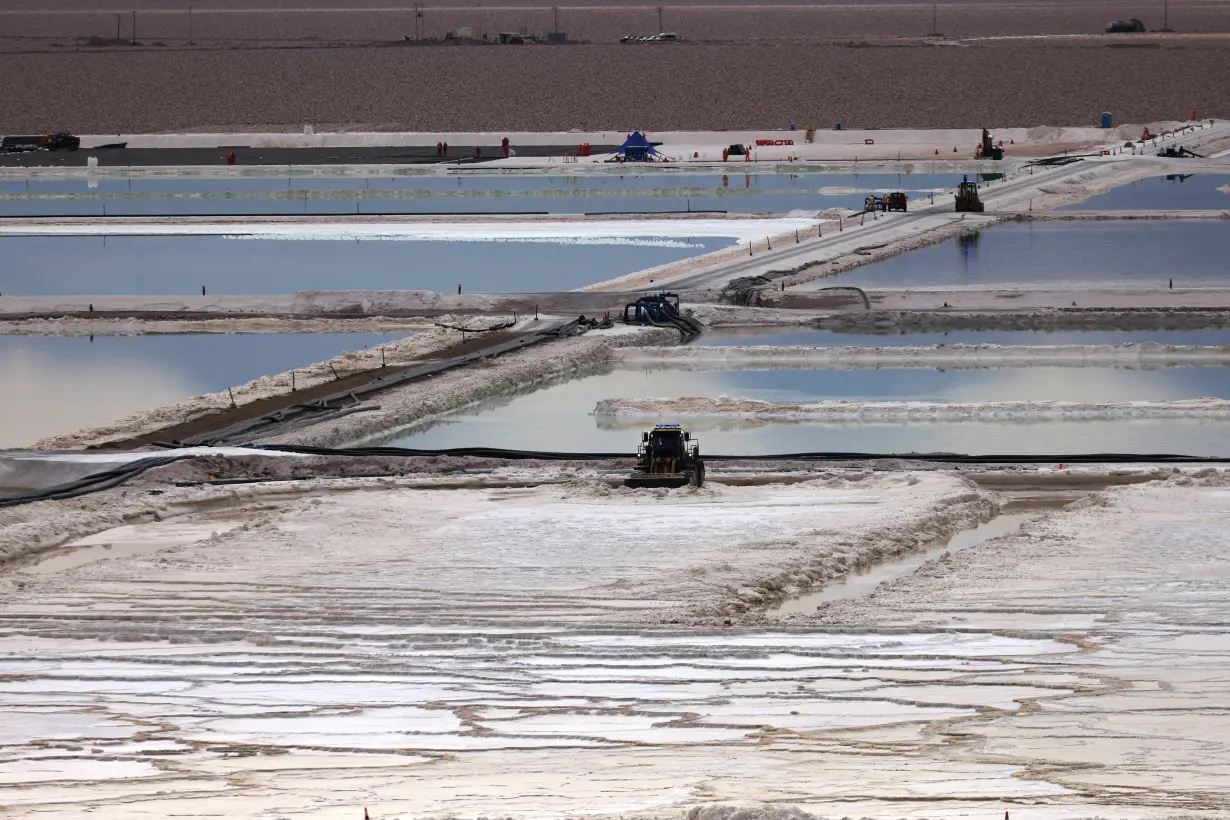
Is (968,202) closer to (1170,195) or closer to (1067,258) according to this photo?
(1067,258)

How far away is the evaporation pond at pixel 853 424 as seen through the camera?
23.4m

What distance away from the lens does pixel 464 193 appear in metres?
59.2

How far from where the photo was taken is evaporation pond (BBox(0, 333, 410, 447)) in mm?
25547

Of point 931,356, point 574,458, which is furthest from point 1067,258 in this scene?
point 574,458

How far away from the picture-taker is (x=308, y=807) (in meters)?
10.2

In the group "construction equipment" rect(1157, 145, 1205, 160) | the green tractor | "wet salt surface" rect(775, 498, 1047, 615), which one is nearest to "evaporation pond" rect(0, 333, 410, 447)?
"wet salt surface" rect(775, 498, 1047, 615)

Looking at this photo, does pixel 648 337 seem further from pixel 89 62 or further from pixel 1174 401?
pixel 89 62

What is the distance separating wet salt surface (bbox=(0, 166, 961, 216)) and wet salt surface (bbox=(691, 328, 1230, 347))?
19.8 metres

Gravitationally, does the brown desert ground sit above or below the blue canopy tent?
above

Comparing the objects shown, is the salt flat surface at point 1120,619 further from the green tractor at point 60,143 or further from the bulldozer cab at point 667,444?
the green tractor at point 60,143

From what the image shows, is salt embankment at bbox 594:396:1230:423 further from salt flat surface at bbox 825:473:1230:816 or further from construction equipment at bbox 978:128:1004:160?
construction equipment at bbox 978:128:1004:160

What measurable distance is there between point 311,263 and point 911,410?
21.3 meters

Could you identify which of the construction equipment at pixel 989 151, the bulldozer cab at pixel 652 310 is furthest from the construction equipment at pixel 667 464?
the construction equipment at pixel 989 151

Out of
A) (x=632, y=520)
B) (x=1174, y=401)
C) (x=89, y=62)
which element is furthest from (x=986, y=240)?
(x=89, y=62)
